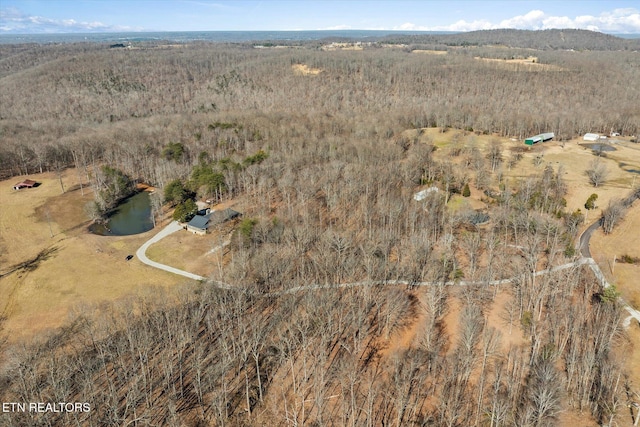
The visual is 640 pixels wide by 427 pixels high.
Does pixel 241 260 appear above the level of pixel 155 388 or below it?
Result: above

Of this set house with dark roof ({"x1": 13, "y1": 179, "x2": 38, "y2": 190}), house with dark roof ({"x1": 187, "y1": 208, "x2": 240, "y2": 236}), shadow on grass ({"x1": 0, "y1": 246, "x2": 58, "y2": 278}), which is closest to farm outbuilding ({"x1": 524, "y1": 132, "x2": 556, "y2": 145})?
house with dark roof ({"x1": 187, "y1": 208, "x2": 240, "y2": 236})

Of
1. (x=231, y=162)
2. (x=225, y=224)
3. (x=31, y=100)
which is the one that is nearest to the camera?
(x=225, y=224)

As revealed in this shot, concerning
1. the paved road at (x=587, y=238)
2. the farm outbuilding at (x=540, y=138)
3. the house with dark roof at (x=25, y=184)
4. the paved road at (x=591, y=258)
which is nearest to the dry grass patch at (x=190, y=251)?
the house with dark roof at (x=25, y=184)

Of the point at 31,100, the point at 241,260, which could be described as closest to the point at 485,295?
the point at 241,260

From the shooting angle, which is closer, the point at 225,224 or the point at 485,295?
the point at 485,295

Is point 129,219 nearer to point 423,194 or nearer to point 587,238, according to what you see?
point 423,194

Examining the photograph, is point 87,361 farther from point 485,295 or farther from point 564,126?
point 564,126
